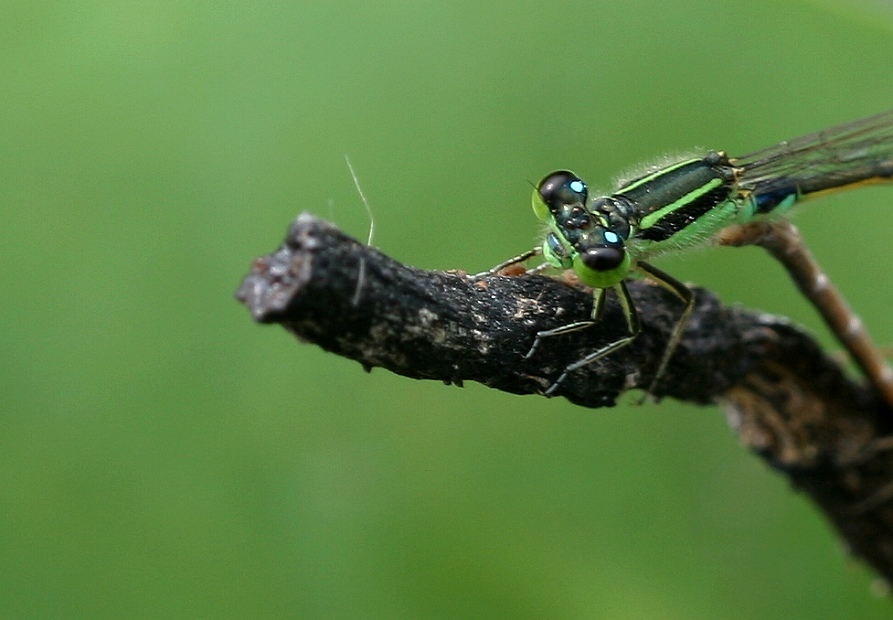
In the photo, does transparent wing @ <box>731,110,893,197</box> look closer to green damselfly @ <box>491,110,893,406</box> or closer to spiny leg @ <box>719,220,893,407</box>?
green damselfly @ <box>491,110,893,406</box>

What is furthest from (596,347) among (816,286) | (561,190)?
(816,286)

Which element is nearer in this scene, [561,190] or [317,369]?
[561,190]

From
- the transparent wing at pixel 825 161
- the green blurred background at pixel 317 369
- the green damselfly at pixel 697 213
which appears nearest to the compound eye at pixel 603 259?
the green damselfly at pixel 697 213

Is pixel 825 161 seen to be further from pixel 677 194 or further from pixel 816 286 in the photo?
pixel 677 194

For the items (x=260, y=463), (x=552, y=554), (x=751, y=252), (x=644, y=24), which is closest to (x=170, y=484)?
(x=260, y=463)

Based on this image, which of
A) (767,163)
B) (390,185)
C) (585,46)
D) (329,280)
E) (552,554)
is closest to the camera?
(329,280)

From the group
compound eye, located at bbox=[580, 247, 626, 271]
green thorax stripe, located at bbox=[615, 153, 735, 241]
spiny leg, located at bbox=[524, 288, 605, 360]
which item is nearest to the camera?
spiny leg, located at bbox=[524, 288, 605, 360]

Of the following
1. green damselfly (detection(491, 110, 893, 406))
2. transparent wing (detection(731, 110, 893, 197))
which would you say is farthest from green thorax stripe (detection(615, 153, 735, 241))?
transparent wing (detection(731, 110, 893, 197))

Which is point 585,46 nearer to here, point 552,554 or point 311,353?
point 311,353
